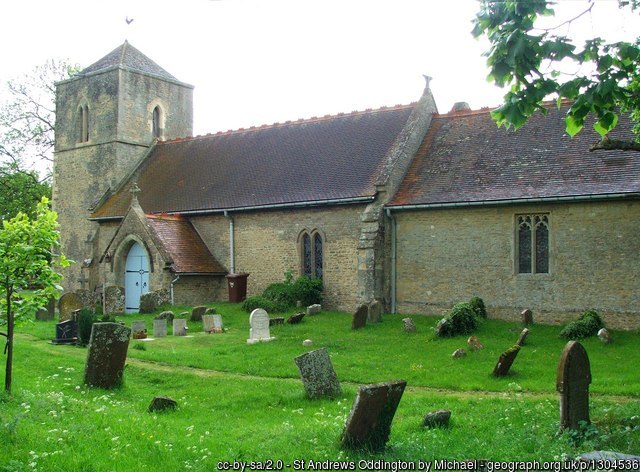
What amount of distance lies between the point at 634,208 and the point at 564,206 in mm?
1880

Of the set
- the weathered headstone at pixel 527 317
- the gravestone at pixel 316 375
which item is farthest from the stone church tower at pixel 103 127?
the gravestone at pixel 316 375

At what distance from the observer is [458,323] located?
57.4 feet

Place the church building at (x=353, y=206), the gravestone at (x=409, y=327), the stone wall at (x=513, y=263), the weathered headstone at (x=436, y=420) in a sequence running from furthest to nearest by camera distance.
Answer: the church building at (x=353, y=206), the stone wall at (x=513, y=263), the gravestone at (x=409, y=327), the weathered headstone at (x=436, y=420)

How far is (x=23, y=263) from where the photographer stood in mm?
11055

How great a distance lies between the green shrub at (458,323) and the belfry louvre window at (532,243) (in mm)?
3761

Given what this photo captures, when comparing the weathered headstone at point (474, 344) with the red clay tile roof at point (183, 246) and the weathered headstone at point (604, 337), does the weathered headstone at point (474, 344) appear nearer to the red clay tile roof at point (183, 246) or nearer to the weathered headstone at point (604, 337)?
the weathered headstone at point (604, 337)

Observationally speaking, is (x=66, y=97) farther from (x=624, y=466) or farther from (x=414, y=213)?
(x=624, y=466)

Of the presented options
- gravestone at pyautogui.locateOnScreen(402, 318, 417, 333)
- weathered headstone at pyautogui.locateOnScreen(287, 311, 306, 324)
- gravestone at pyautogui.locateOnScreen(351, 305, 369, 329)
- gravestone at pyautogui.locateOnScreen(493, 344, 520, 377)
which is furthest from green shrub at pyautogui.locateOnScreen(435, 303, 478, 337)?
weathered headstone at pyautogui.locateOnScreen(287, 311, 306, 324)

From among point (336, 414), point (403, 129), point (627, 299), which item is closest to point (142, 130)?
point (403, 129)

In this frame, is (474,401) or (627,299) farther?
(627,299)

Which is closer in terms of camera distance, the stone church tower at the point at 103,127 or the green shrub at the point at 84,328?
the green shrub at the point at 84,328

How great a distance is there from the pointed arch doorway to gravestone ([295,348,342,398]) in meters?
16.9

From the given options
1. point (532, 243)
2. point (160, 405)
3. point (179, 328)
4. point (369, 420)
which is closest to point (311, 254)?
point (179, 328)

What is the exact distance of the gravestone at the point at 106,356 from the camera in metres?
12.4
